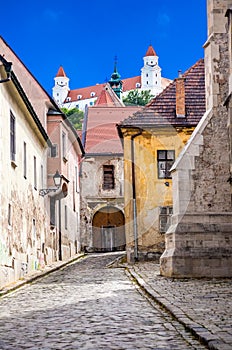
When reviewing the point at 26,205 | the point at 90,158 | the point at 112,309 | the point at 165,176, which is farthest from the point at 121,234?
the point at 112,309

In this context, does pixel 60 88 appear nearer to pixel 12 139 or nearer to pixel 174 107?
pixel 174 107

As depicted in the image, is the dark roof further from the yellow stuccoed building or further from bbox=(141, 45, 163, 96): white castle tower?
bbox=(141, 45, 163, 96): white castle tower

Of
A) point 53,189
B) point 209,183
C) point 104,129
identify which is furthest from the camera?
point 104,129

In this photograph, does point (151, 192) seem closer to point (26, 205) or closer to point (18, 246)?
point (26, 205)

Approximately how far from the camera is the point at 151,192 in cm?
2745

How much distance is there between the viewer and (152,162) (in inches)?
1085

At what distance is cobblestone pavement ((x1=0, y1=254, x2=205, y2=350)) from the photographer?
7223 mm

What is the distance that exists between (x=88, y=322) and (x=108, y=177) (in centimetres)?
3724

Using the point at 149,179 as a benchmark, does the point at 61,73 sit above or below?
above

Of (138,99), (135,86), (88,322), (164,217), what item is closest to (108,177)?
(164,217)

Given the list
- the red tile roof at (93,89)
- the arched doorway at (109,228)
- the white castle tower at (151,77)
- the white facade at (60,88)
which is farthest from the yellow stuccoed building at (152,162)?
the white facade at (60,88)

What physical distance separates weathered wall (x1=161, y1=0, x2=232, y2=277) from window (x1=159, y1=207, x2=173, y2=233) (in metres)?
7.85

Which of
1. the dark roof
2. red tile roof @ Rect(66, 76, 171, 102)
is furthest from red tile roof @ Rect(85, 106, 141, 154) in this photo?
red tile roof @ Rect(66, 76, 171, 102)

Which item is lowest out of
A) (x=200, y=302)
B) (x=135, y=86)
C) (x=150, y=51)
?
(x=200, y=302)
